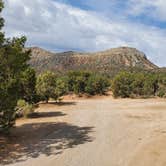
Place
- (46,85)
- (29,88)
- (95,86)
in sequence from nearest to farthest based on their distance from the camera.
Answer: (29,88) < (46,85) < (95,86)

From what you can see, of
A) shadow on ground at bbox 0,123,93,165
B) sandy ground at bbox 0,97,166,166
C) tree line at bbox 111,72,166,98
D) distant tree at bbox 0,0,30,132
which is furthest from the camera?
tree line at bbox 111,72,166,98

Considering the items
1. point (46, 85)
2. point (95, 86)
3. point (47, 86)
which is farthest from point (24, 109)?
point (95, 86)

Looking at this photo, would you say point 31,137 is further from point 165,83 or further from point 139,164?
point 165,83

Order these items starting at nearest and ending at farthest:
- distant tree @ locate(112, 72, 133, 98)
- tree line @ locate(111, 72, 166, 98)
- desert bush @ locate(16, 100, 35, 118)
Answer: desert bush @ locate(16, 100, 35, 118) < distant tree @ locate(112, 72, 133, 98) < tree line @ locate(111, 72, 166, 98)

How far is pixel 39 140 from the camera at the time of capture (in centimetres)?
2300

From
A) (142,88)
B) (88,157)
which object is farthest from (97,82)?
(88,157)

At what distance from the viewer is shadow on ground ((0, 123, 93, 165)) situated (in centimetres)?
1920

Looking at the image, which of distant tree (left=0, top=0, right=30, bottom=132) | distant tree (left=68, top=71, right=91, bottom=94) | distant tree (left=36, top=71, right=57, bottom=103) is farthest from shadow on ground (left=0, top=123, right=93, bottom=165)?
distant tree (left=68, top=71, right=91, bottom=94)

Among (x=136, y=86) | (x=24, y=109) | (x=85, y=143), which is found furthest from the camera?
(x=136, y=86)

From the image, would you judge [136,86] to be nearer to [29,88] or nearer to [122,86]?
[122,86]

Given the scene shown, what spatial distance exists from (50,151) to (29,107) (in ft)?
48.9

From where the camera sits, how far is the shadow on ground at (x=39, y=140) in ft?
63.0

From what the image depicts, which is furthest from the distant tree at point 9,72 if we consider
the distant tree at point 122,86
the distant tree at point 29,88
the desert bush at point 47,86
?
the distant tree at point 122,86

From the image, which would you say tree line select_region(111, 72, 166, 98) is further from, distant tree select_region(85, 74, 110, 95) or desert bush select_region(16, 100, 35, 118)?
desert bush select_region(16, 100, 35, 118)
